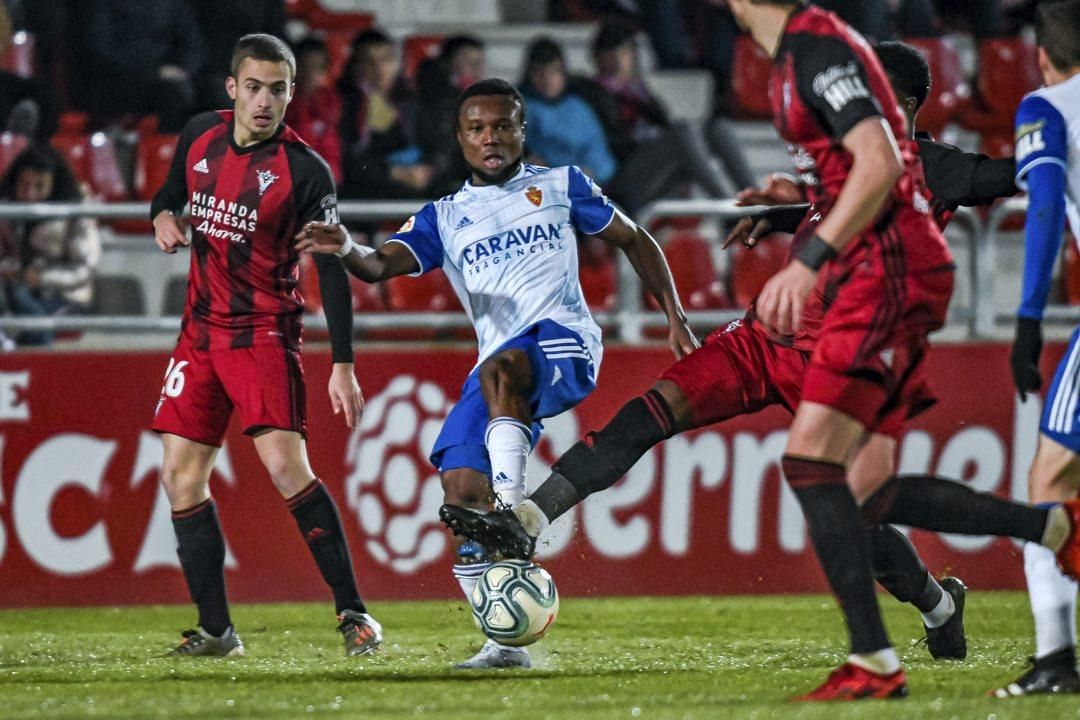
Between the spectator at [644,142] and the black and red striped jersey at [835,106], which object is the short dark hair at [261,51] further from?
the spectator at [644,142]

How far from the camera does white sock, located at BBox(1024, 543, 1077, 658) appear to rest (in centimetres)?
504

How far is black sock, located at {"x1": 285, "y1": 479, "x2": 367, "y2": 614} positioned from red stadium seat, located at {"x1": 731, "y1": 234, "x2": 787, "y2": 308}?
3.63 metres

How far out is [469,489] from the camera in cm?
607

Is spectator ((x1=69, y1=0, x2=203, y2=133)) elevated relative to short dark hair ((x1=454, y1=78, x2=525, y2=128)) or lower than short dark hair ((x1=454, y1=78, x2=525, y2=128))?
elevated

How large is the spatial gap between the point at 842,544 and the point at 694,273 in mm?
5210

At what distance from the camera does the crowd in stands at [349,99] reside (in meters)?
11.0

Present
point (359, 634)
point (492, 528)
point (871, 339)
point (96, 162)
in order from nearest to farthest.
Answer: point (871, 339) → point (492, 528) → point (359, 634) → point (96, 162)

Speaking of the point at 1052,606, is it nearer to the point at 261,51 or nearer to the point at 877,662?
the point at 877,662

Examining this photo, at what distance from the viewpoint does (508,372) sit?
5996 mm

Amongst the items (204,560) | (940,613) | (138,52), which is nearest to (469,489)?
(204,560)

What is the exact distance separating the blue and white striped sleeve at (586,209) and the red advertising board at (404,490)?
2437mm

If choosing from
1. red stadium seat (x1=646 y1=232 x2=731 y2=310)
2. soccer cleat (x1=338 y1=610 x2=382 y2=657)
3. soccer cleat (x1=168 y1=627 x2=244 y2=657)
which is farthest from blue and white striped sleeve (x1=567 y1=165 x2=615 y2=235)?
red stadium seat (x1=646 y1=232 x2=731 y2=310)

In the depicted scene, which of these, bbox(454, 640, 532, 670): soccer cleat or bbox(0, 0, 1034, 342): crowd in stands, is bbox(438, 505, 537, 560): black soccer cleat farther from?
bbox(0, 0, 1034, 342): crowd in stands

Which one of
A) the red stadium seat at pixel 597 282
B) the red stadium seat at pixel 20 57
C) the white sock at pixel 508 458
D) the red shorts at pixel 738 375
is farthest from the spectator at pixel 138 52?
the red shorts at pixel 738 375
